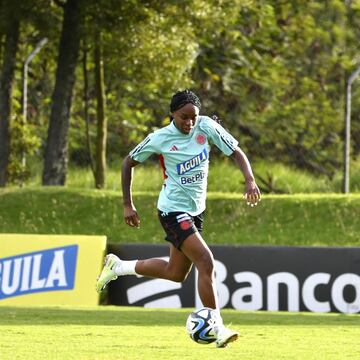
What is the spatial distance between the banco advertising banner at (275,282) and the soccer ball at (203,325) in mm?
7357

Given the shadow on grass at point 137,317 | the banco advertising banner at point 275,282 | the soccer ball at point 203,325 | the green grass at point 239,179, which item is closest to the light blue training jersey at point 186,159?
the soccer ball at point 203,325

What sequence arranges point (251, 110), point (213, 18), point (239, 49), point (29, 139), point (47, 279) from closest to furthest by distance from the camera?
1. point (47, 279)
2. point (213, 18)
3. point (29, 139)
4. point (239, 49)
5. point (251, 110)

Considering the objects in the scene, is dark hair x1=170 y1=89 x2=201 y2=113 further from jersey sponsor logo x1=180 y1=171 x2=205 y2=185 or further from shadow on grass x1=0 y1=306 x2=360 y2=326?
shadow on grass x1=0 y1=306 x2=360 y2=326

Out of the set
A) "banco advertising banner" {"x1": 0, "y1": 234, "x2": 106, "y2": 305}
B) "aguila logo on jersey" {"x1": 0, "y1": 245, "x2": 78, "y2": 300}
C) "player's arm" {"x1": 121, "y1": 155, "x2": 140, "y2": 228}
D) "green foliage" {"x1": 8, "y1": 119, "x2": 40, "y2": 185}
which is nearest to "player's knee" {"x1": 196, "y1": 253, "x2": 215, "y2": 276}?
"player's arm" {"x1": 121, "y1": 155, "x2": 140, "y2": 228}

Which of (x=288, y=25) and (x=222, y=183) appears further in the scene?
(x=288, y=25)

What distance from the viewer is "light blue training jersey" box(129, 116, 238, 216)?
9.81 meters

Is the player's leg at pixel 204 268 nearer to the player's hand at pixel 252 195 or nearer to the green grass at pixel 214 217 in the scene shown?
the player's hand at pixel 252 195

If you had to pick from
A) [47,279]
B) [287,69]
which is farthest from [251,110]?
[47,279]

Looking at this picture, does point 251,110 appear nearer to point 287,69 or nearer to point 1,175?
point 287,69

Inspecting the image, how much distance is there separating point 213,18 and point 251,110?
1092cm

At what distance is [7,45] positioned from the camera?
85.5ft

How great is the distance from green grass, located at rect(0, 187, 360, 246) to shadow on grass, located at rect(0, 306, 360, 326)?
5.60 metres

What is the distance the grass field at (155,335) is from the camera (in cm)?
953

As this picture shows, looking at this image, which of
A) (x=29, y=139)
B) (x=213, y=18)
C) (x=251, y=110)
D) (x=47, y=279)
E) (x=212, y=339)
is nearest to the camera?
(x=212, y=339)
